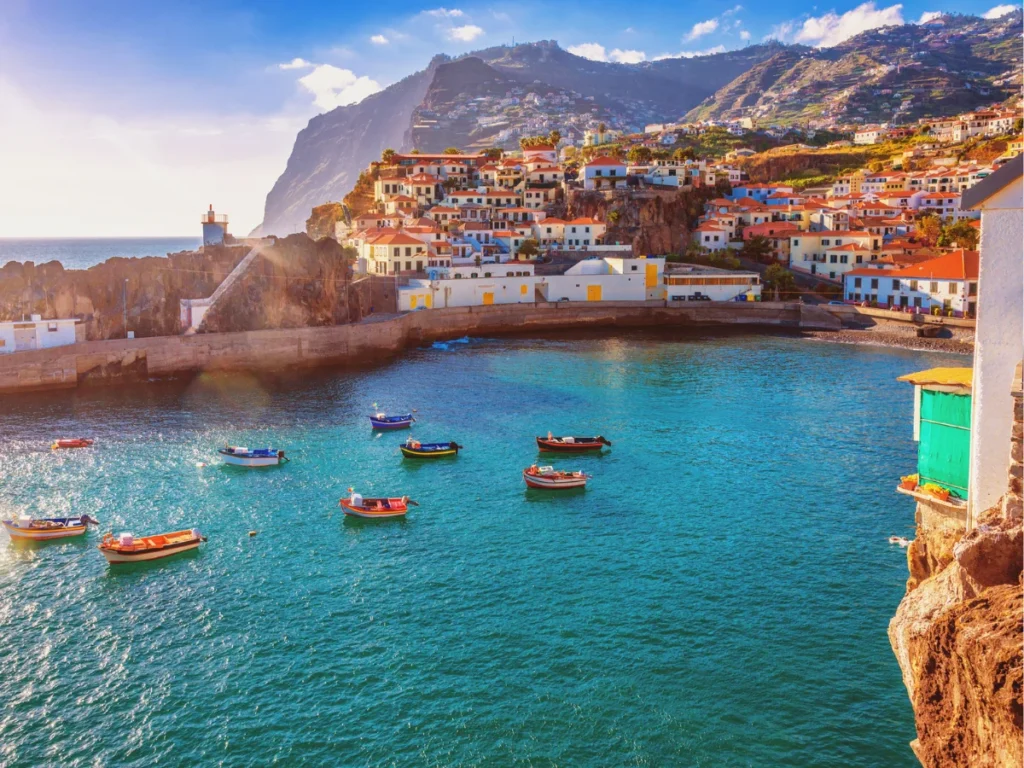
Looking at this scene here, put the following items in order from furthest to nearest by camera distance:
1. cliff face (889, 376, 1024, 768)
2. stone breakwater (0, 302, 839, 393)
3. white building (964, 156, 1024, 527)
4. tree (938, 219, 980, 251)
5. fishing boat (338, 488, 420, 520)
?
tree (938, 219, 980, 251), stone breakwater (0, 302, 839, 393), fishing boat (338, 488, 420, 520), white building (964, 156, 1024, 527), cliff face (889, 376, 1024, 768)

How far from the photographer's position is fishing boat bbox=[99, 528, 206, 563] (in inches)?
1077

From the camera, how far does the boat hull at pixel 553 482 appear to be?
113 ft

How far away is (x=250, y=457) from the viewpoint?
37.9 m

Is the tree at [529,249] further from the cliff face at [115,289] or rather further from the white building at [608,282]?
the cliff face at [115,289]

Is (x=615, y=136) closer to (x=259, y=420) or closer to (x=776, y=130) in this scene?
(x=776, y=130)

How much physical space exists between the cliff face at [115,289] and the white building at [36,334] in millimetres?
2387

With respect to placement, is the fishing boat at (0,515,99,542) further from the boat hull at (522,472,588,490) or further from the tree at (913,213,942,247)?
the tree at (913,213,942,247)

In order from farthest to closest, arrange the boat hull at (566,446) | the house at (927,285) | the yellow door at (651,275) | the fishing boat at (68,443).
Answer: the yellow door at (651,275) < the house at (927,285) < the fishing boat at (68,443) < the boat hull at (566,446)

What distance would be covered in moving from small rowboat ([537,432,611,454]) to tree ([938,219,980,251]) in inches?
2608

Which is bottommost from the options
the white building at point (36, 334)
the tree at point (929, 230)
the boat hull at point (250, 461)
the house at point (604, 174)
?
the boat hull at point (250, 461)

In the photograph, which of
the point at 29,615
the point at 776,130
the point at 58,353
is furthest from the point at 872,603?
the point at 776,130

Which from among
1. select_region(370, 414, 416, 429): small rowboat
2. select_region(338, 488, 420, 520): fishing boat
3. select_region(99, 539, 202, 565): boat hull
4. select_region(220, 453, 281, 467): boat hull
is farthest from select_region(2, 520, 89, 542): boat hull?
select_region(370, 414, 416, 429): small rowboat

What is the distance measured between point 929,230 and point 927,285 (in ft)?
87.6

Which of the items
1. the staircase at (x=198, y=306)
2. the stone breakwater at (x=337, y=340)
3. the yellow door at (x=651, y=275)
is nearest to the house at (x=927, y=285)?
the stone breakwater at (x=337, y=340)
